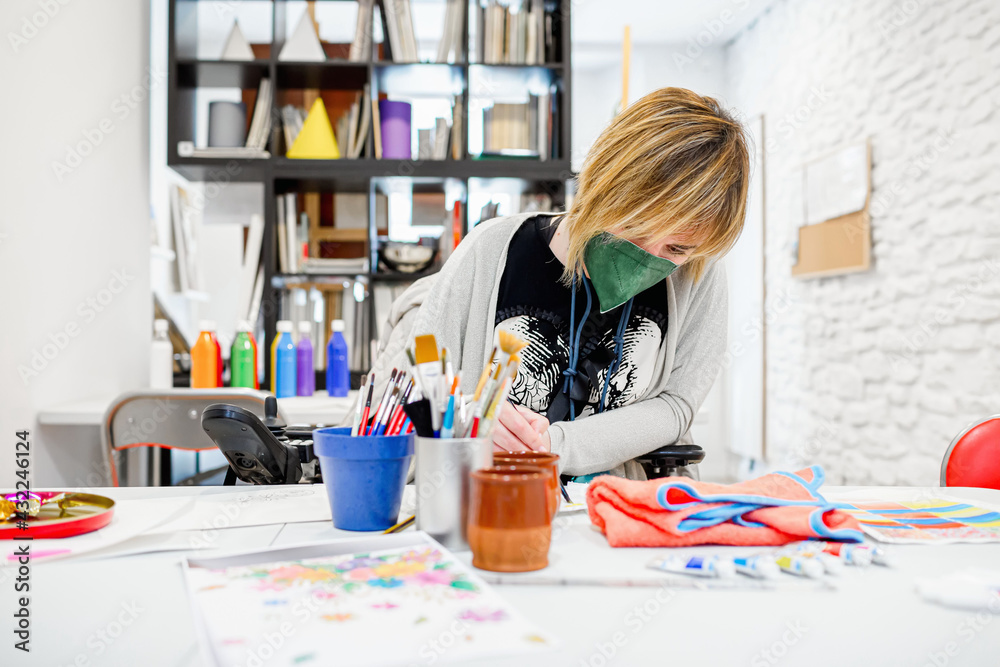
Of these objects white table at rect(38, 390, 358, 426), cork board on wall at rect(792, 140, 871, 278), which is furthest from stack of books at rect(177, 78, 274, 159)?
cork board on wall at rect(792, 140, 871, 278)

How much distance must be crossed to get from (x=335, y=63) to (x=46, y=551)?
245cm

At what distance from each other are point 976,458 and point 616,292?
2.16ft

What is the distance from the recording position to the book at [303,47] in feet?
9.04

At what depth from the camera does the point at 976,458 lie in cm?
117

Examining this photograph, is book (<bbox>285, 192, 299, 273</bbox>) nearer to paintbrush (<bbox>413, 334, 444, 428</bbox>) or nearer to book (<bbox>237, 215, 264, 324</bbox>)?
book (<bbox>237, 215, 264, 324</bbox>)

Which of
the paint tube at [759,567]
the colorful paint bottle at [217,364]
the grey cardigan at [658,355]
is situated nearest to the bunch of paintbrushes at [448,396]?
the paint tube at [759,567]

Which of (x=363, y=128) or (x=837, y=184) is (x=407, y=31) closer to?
(x=363, y=128)

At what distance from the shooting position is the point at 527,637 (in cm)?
46

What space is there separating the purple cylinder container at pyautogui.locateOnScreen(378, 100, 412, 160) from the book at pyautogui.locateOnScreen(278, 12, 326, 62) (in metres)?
0.31

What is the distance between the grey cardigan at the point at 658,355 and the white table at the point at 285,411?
2.69 feet

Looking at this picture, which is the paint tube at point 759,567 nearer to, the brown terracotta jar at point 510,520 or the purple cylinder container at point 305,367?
the brown terracotta jar at point 510,520

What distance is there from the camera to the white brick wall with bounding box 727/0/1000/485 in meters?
2.43

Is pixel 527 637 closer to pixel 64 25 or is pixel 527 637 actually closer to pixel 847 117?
pixel 64 25

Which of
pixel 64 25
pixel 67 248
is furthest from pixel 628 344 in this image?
pixel 64 25
